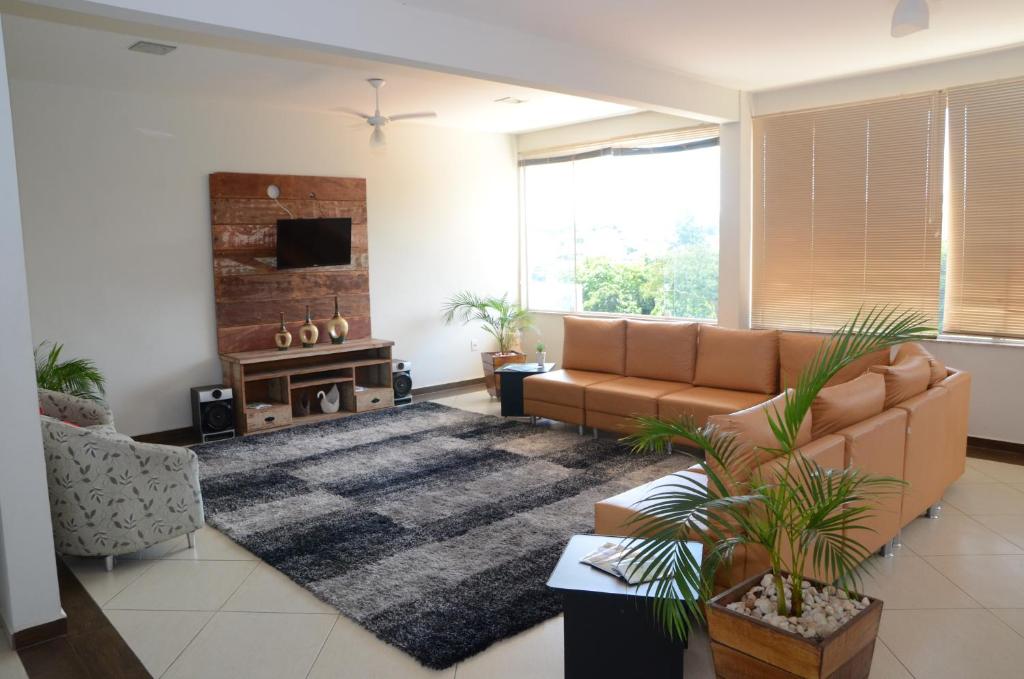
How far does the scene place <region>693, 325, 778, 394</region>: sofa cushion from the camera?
5812 millimetres

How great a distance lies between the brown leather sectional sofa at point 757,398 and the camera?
11.1ft

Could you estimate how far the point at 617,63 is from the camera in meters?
5.47

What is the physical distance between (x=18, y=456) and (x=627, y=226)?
6173 millimetres

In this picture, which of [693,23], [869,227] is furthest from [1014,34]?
[693,23]

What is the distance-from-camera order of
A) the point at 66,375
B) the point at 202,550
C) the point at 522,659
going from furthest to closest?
1. the point at 66,375
2. the point at 202,550
3. the point at 522,659

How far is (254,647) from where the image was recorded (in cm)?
317

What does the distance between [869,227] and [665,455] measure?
246 cm

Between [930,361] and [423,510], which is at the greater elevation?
[930,361]

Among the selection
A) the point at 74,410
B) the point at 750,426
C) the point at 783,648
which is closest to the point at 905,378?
the point at 750,426

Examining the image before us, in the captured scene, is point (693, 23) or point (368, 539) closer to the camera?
point (368, 539)

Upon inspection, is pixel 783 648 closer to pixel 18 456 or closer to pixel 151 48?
pixel 18 456

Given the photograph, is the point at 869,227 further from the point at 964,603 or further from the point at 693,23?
the point at 964,603

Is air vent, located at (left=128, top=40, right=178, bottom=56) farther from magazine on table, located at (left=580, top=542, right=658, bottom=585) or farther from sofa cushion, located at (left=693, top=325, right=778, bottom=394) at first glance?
sofa cushion, located at (left=693, top=325, right=778, bottom=394)

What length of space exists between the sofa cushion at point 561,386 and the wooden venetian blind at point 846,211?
1639 mm
